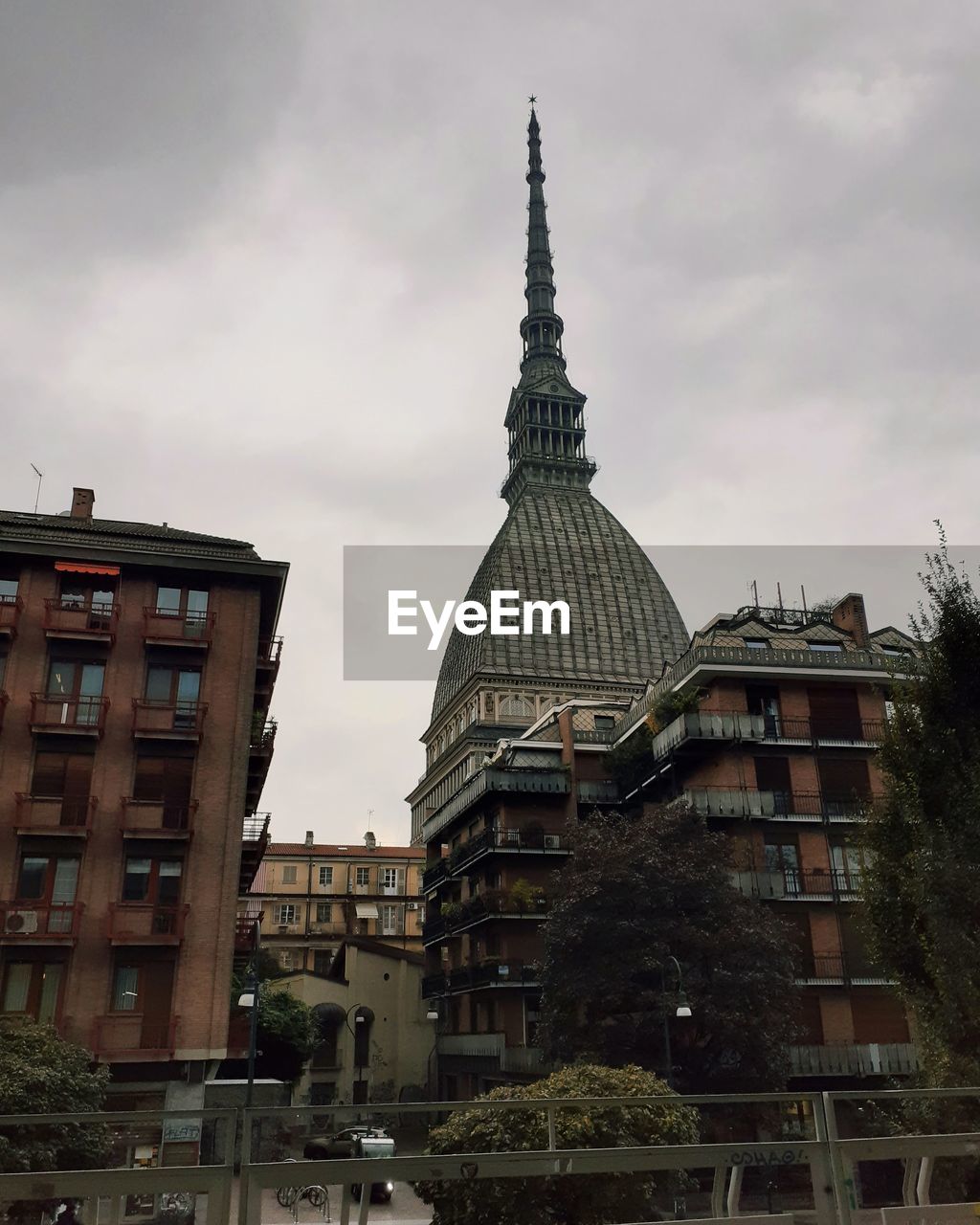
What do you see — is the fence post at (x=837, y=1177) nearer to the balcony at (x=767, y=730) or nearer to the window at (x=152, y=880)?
the window at (x=152, y=880)

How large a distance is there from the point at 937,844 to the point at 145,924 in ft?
83.4

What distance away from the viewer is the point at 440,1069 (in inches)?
2552

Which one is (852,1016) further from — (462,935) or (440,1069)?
(440,1069)

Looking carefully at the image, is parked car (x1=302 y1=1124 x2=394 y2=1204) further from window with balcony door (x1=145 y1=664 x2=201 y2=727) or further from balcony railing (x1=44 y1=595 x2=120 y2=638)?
balcony railing (x1=44 y1=595 x2=120 y2=638)

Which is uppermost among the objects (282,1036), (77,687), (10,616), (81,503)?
(81,503)

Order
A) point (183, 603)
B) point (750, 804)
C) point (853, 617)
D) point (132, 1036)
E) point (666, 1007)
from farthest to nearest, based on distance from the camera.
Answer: point (853, 617) → point (750, 804) → point (183, 603) → point (132, 1036) → point (666, 1007)

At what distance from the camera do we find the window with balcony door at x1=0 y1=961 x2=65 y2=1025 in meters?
33.2

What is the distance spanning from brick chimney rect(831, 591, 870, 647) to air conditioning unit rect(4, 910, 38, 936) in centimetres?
3602

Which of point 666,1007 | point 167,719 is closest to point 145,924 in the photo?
point 167,719

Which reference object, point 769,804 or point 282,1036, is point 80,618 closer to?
point 769,804

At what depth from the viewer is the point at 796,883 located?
4325 cm

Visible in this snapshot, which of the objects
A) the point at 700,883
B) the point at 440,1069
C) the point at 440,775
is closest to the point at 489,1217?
the point at 700,883

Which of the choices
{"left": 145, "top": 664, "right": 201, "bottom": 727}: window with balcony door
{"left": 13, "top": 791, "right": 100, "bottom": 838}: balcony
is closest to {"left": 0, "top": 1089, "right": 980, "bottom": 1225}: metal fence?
{"left": 13, "top": 791, "right": 100, "bottom": 838}: balcony

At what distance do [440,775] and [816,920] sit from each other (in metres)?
81.4
